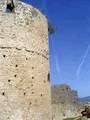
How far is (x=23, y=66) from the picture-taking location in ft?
54.2

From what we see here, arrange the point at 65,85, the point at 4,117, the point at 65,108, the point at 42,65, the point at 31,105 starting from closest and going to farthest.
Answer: the point at 4,117 < the point at 31,105 < the point at 42,65 < the point at 65,108 < the point at 65,85

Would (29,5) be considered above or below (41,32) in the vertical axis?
above

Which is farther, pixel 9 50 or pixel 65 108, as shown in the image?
pixel 65 108

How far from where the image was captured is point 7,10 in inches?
661

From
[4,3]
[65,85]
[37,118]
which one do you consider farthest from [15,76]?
[65,85]

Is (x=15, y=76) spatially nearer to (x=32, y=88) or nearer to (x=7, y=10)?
(x=32, y=88)

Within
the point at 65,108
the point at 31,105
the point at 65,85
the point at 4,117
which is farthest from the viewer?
the point at 65,85

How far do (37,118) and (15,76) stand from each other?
8.23 feet

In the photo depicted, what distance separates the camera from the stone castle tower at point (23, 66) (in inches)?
627

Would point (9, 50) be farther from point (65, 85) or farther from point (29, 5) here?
point (65, 85)

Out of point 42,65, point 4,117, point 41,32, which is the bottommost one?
point 4,117

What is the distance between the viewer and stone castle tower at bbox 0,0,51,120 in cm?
1593

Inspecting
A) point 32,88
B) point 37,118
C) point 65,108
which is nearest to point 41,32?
point 32,88

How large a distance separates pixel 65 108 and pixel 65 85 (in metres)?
8.37
